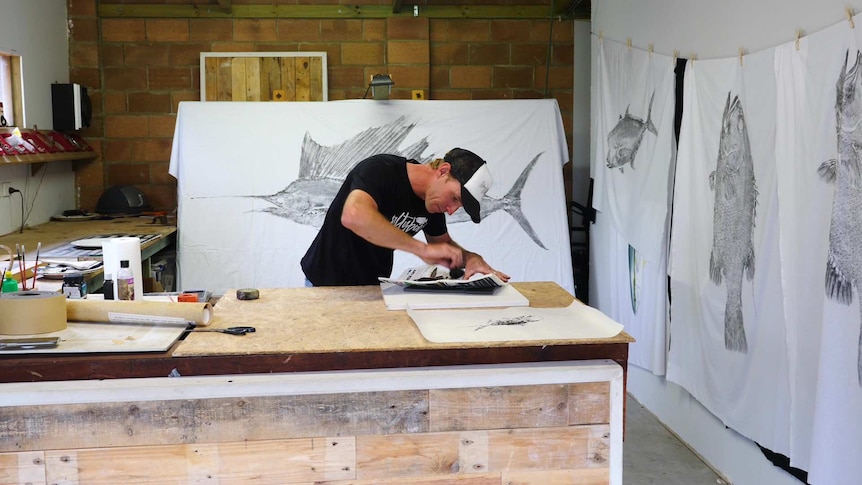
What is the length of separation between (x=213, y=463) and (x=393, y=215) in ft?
4.43

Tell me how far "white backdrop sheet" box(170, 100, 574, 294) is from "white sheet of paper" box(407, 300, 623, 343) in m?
2.96

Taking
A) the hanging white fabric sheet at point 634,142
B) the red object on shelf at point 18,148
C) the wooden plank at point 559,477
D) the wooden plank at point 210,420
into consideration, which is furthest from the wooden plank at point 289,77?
the wooden plank at point 559,477

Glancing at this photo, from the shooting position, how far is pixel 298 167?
534 cm

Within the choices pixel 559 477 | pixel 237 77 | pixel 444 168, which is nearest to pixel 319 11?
pixel 237 77

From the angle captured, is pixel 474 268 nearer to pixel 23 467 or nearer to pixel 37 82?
pixel 23 467

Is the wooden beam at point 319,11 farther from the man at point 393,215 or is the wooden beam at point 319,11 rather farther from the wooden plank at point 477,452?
the wooden plank at point 477,452

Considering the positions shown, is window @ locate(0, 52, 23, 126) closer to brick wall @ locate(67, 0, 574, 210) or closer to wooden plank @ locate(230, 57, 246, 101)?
brick wall @ locate(67, 0, 574, 210)

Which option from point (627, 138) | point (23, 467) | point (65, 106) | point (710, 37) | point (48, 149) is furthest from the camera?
point (65, 106)

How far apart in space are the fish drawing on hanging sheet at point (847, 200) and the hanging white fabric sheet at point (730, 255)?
41 centimetres

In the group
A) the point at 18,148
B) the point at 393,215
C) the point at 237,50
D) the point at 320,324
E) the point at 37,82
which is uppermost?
the point at 237,50

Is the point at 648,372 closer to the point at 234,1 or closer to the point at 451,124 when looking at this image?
the point at 451,124

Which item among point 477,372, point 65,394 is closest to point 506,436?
point 477,372

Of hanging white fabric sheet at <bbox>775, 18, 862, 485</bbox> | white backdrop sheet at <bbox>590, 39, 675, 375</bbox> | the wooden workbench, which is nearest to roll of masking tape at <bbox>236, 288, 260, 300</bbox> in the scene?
the wooden workbench

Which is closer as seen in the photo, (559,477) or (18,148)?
(559,477)
